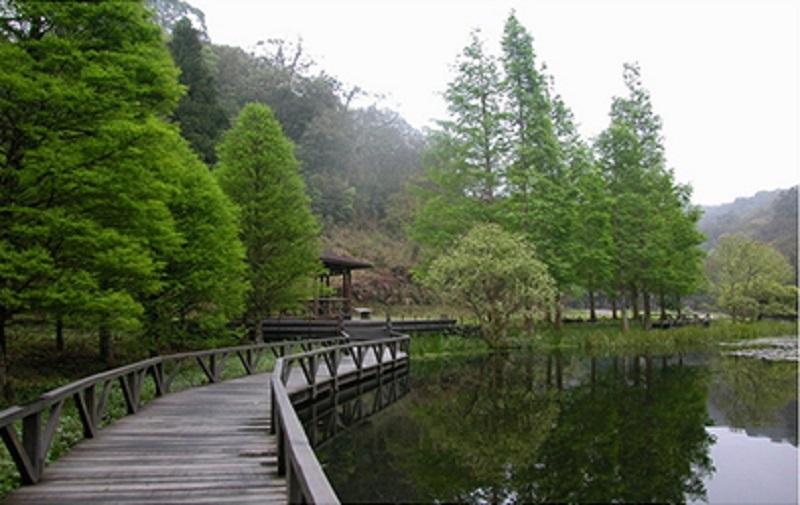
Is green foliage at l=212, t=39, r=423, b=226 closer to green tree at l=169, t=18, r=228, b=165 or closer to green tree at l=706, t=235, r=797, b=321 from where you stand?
green tree at l=169, t=18, r=228, b=165

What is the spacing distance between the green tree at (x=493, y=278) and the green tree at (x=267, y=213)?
584 centimetres

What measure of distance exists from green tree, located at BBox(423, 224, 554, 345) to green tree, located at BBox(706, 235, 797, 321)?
23.9m

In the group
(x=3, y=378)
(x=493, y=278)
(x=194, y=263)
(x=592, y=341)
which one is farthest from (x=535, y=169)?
(x=3, y=378)

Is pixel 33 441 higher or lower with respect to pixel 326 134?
lower

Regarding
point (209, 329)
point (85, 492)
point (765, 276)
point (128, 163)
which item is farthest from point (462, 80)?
point (765, 276)

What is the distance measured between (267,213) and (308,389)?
910 cm

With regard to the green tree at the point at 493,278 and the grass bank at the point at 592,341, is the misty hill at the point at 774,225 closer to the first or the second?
the grass bank at the point at 592,341

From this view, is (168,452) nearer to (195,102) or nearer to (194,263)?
(194,263)

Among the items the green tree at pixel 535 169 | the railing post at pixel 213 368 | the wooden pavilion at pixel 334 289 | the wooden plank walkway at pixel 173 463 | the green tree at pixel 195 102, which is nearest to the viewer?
the wooden plank walkway at pixel 173 463

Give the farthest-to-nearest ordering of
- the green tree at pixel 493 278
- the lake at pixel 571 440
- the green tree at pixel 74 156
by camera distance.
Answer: the green tree at pixel 493 278, the green tree at pixel 74 156, the lake at pixel 571 440

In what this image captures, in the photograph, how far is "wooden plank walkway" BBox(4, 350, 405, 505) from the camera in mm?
4898

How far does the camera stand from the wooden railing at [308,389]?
2.97m

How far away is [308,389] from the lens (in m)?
12.3

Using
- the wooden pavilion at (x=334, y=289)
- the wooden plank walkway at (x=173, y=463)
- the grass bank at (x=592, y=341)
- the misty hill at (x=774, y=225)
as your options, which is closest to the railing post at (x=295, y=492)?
the wooden plank walkway at (x=173, y=463)
